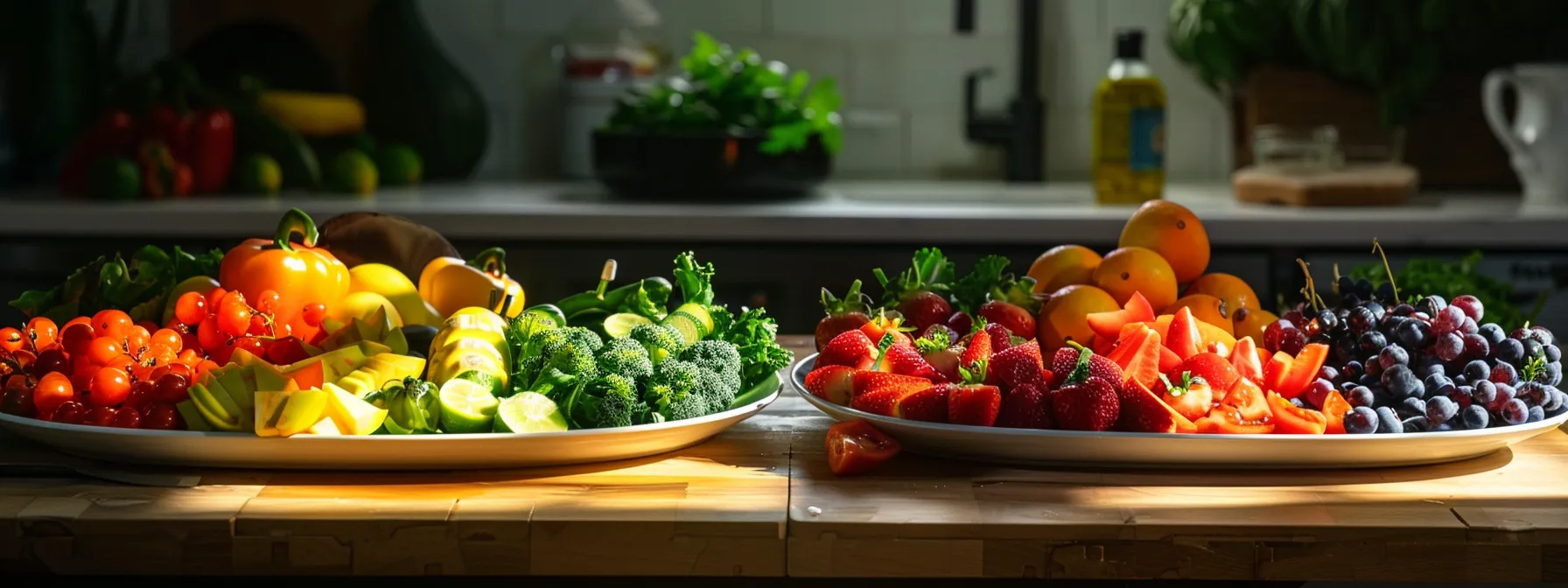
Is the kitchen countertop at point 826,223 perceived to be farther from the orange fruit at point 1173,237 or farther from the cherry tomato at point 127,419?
the cherry tomato at point 127,419

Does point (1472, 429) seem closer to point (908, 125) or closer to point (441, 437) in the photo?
point (441, 437)

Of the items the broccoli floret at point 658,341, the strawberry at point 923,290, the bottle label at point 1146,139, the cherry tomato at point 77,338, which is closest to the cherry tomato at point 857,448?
the broccoli floret at point 658,341

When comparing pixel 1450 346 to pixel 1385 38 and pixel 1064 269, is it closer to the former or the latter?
pixel 1064 269

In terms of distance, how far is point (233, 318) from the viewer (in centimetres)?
120

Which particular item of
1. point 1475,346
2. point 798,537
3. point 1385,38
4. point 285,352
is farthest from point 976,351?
point 1385,38

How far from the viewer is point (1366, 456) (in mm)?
1073

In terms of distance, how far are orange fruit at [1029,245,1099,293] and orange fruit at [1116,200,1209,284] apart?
0.04 meters

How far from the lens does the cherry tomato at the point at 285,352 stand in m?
1.16

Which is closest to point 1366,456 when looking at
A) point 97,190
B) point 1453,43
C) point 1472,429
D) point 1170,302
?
point 1472,429

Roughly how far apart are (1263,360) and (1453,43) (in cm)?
184

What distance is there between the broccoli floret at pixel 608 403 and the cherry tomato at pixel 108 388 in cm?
34

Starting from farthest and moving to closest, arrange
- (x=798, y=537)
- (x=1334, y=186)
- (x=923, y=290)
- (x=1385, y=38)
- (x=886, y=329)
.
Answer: (x=1385, y=38) → (x=1334, y=186) → (x=923, y=290) → (x=886, y=329) → (x=798, y=537)

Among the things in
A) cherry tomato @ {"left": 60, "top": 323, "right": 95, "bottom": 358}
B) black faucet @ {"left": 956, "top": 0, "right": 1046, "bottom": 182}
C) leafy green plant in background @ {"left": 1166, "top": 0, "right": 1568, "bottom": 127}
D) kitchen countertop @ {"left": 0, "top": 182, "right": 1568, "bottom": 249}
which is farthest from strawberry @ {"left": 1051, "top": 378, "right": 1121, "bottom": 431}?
black faucet @ {"left": 956, "top": 0, "right": 1046, "bottom": 182}

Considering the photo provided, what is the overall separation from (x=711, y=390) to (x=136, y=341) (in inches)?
17.6
